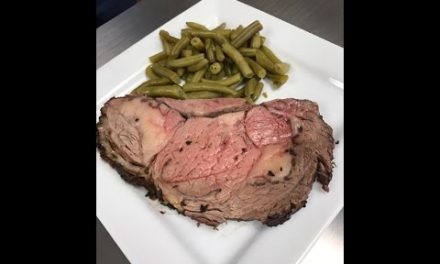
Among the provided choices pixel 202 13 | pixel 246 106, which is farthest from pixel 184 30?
pixel 246 106

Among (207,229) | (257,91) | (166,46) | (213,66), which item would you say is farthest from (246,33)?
(207,229)

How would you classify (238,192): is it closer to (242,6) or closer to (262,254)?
(262,254)

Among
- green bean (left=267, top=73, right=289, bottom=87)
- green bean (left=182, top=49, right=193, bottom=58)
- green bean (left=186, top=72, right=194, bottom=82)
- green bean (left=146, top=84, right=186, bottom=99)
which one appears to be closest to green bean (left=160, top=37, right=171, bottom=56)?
green bean (left=182, top=49, right=193, bottom=58)

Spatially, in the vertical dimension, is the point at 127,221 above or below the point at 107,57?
below

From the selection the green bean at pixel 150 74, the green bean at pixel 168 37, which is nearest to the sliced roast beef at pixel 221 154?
the green bean at pixel 150 74

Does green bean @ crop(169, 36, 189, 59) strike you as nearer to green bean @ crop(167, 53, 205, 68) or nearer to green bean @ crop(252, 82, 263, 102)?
green bean @ crop(167, 53, 205, 68)

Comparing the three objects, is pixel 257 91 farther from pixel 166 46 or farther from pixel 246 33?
pixel 166 46
